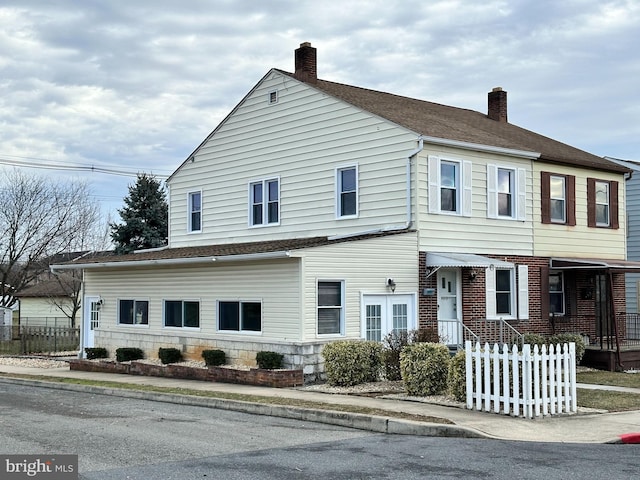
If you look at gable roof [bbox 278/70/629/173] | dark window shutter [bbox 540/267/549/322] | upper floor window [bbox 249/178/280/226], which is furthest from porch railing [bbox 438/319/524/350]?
upper floor window [bbox 249/178/280/226]

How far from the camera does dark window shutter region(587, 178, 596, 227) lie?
2558 cm

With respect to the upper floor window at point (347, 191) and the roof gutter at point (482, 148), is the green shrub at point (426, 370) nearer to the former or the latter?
the roof gutter at point (482, 148)

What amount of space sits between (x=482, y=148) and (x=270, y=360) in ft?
28.5

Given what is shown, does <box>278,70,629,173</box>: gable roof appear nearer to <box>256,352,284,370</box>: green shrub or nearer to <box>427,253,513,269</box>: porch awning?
<box>427,253,513,269</box>: porch awning

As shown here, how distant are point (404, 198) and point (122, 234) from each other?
21663mm

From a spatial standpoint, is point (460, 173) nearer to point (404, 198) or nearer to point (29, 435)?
point (404, 198)

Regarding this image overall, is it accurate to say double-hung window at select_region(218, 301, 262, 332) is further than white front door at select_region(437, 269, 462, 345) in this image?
No

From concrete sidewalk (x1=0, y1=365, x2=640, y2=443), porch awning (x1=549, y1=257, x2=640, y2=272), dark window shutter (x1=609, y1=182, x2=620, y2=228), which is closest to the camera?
concrete sidewalk (x1=0, y1=365, x2=640, y2=443)

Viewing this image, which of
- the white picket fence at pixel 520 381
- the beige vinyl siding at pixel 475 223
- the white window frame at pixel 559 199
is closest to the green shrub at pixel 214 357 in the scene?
the beige vinyl siding at pixel 475 223

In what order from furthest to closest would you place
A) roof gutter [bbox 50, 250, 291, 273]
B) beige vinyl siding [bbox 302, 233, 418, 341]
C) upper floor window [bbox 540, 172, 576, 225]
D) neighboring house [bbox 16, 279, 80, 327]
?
neighboring house [bbox 16, 279, 80, 327]
upper floor window [bbox 540, 172, 576, 225]
roof gutter [bbox 50, 250, 291, 273]
beige vinyl siding [bbox 302, 233, 418, 341]

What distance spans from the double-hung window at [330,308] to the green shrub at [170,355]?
534 cm

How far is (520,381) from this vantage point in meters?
13.2

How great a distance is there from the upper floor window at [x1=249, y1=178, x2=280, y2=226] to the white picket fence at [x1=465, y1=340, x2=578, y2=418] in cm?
1224

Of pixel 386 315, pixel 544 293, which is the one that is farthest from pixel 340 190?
pixel 544 293
